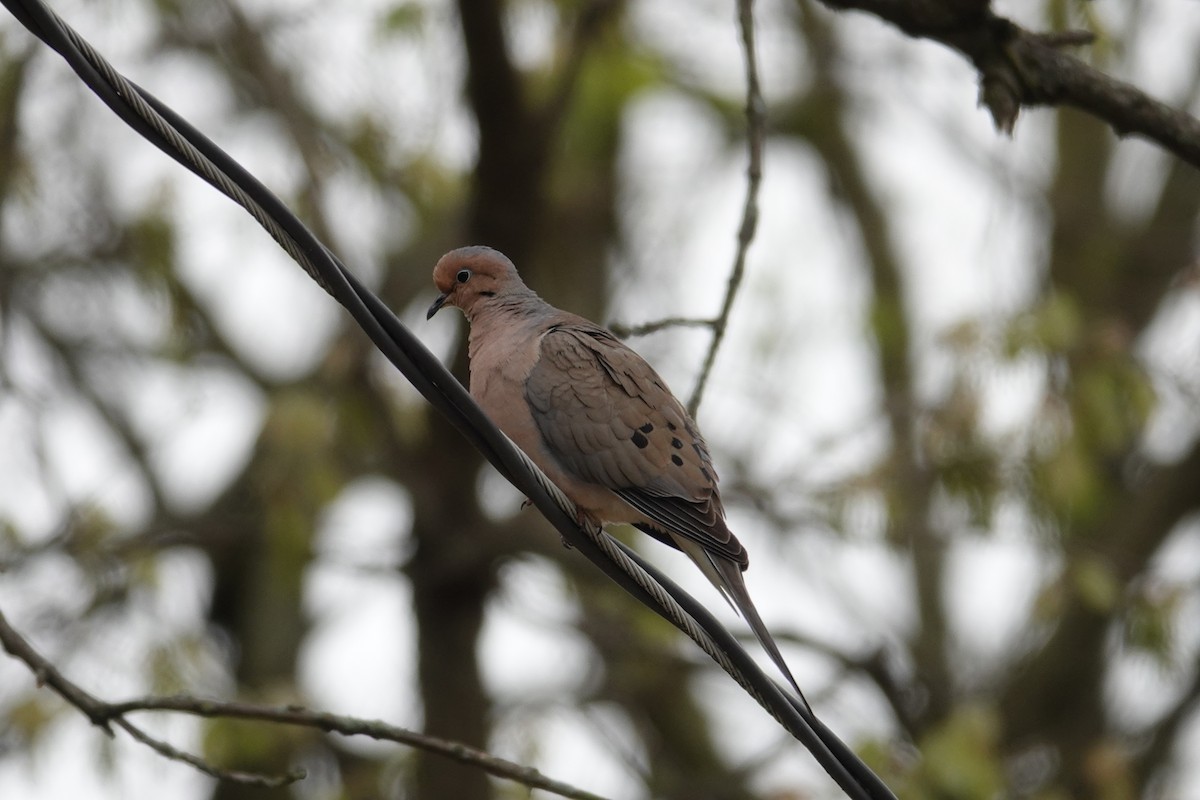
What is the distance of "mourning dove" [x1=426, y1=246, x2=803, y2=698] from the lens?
3.40m

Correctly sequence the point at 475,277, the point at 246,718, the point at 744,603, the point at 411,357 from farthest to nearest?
the point at 475,277, the point at 744,603, the point at 246,718, the point at 411,357

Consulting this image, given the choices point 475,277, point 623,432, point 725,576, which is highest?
point 475,277

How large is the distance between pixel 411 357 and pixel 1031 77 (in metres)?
1.57

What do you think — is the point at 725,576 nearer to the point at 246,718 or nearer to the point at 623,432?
the point at 623,432

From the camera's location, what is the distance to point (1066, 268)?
891cm

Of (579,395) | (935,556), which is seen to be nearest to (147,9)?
(579,395)

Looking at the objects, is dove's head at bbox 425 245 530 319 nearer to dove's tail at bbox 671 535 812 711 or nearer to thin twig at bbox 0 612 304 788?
dove's tail at bbox 671 535 812 711

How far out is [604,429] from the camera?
11.6 ft

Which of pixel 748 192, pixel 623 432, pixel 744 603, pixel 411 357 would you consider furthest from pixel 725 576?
pixel 411 357

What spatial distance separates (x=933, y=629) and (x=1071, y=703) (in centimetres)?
138

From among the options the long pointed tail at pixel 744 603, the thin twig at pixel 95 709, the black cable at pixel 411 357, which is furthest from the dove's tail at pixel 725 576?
the thin twig at pixel 95 709

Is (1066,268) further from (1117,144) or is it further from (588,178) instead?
(588,178)

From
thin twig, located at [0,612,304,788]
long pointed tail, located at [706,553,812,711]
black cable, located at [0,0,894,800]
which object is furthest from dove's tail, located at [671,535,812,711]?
thin twig, located at [0,612,304,788]

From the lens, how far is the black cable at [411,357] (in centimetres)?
200
